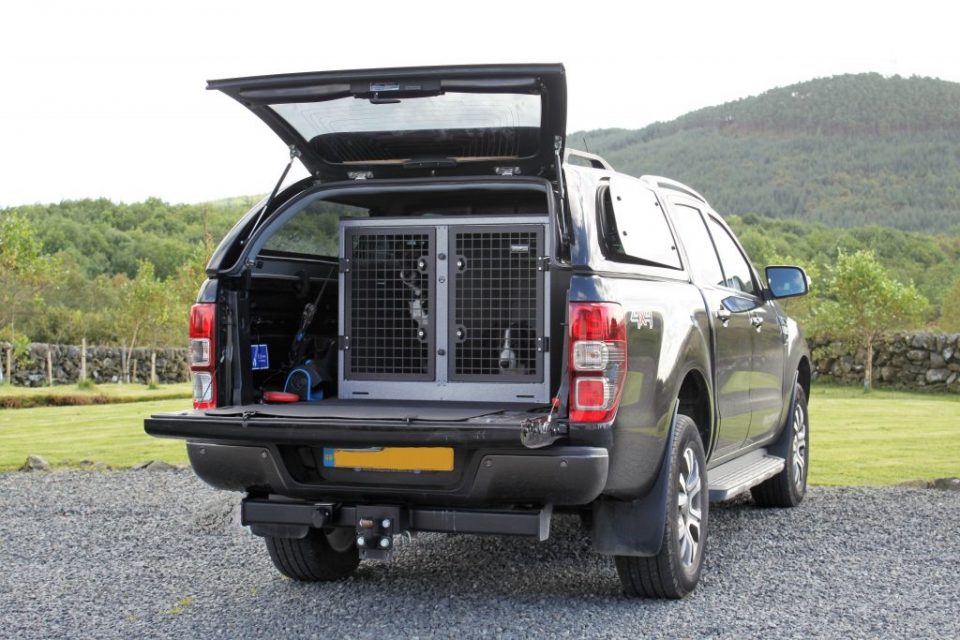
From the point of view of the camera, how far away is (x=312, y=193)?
5.47 meters

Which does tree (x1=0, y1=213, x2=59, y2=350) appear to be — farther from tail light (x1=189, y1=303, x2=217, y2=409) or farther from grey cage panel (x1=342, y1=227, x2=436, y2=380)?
tail light (x1=189, y1=303, x2=217, y2=409)

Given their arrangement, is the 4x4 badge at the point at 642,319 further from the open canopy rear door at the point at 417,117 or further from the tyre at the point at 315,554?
the tyre at the point at 315,554

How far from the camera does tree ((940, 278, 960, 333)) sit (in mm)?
34309

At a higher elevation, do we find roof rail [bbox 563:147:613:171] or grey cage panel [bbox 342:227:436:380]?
roof rail [bbox 563:147:613:171]

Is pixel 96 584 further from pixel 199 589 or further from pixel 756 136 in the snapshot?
pixel 756 136

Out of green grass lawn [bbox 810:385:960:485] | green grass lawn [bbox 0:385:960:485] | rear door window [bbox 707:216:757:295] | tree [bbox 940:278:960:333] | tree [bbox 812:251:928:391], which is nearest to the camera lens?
rear door window [bbox 707:216:757:295]

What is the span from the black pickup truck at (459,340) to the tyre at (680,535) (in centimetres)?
1

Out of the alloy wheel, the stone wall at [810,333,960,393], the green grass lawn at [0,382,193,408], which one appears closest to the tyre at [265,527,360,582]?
the alloy wheel

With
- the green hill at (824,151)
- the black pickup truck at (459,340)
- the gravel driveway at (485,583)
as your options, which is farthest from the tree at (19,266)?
the green hill at (824,151)

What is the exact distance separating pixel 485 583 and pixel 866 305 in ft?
81.8

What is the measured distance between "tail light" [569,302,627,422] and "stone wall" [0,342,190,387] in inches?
Answer: 1203

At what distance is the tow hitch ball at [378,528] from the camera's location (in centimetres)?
468

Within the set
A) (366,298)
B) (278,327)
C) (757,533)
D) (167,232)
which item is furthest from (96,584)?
(167,232)

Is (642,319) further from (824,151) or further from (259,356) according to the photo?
(824,151)
